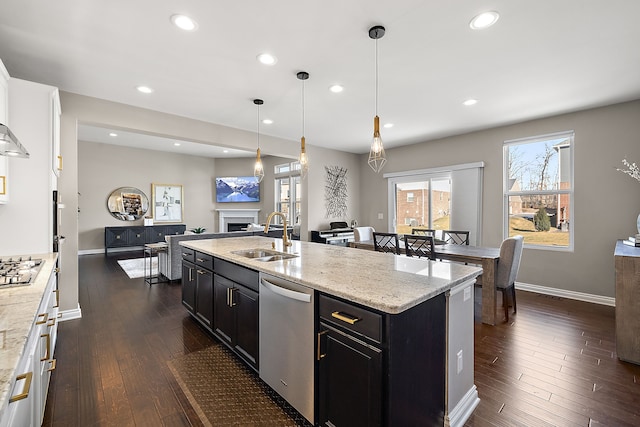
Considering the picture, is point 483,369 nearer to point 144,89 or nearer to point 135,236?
point 144,89

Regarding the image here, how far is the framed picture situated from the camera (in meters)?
8.68

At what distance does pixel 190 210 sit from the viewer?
9375mm

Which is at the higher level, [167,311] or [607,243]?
[607,243]

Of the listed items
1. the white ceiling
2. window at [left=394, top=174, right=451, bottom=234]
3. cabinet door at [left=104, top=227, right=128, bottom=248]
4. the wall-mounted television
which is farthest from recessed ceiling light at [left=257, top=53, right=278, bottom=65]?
cabinet door at [left=104, top=227, right=128, bottom=248]

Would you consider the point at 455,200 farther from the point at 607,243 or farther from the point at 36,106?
the point at 36,106

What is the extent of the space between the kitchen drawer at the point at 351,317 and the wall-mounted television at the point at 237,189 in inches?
337

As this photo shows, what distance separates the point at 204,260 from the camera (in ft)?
9.30

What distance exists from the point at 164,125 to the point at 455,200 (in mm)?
5178

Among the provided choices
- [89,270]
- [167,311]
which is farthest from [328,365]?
[89,270]

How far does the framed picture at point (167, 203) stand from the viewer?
8680mm

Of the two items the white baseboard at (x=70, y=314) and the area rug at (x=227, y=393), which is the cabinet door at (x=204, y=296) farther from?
the white baseboard at (x=70, y=314)

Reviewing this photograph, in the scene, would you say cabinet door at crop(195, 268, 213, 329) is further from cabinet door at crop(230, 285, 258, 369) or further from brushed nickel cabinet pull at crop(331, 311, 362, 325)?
brushed nickel cabinet pull at crop(331, 311, 362, 325)

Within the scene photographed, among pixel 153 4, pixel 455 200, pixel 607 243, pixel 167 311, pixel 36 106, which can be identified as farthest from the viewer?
pixel 455 200

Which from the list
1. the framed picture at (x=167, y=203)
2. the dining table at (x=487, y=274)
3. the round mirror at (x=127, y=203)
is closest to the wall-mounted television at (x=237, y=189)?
the framed picture at (x=167, y=203)
